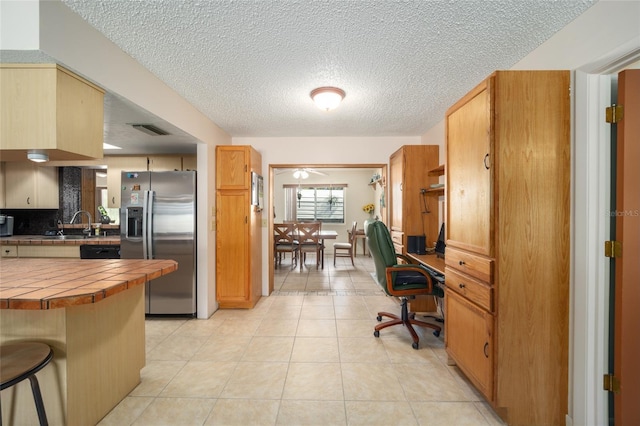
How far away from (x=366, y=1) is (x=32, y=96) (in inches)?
71.9

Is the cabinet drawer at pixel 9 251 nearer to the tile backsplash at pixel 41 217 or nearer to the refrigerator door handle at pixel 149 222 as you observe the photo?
the tile backsplash at pixel 41 217

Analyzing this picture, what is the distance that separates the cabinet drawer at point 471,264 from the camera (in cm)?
152

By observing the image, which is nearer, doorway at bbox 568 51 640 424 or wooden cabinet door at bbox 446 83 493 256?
doorway at bbox 568 51 640 424

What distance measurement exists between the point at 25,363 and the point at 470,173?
2459mm

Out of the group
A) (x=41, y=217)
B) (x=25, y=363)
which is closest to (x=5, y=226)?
(x=41, y=217)

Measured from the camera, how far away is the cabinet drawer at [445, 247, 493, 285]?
1.52m

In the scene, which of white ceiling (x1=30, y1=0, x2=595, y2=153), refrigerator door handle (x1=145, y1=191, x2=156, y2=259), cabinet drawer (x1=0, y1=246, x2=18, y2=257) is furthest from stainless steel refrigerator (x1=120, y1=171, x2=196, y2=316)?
cabinet drawer (x1=0, y1=246, x2=18, y2=257)

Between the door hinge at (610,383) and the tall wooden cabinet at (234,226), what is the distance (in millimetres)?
3001

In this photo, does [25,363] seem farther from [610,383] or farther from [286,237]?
[286,237]

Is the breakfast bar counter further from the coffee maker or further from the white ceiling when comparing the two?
the coffee maker

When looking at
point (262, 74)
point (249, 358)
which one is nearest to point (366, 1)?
point (262, 74)

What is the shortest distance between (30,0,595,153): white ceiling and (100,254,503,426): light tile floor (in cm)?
204

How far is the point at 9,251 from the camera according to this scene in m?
3.12

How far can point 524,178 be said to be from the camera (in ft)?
4.83
